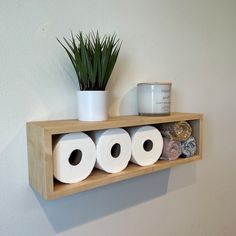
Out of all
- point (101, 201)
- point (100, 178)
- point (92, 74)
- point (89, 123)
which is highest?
point (92, 74)

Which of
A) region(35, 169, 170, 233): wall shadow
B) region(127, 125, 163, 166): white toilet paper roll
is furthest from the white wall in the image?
region(127, 125, 163, 166): white toilet paper roll

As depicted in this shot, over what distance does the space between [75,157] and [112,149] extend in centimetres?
12

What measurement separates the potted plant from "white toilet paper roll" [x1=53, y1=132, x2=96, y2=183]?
0.07 meters

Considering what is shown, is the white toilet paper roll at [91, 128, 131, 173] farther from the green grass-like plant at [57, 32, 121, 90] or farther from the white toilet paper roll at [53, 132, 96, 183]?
the green grass-like plant at [57, 32, 121, 90]

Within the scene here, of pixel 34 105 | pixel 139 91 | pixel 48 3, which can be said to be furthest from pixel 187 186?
pixel 48 3

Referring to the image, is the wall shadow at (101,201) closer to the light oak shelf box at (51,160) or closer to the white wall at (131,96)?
the white wall at (131,96)

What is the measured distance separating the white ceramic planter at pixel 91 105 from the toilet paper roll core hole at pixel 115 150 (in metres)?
0.10

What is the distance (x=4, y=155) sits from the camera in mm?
617

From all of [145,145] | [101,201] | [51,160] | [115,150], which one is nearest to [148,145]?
[145,145]

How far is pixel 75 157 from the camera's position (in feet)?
2.10

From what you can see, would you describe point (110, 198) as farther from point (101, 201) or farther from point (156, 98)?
point (156, 98)

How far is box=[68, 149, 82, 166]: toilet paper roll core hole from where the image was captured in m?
0.62

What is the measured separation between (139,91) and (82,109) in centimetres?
23

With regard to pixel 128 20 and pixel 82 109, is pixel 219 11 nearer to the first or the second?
pixel 128 20
